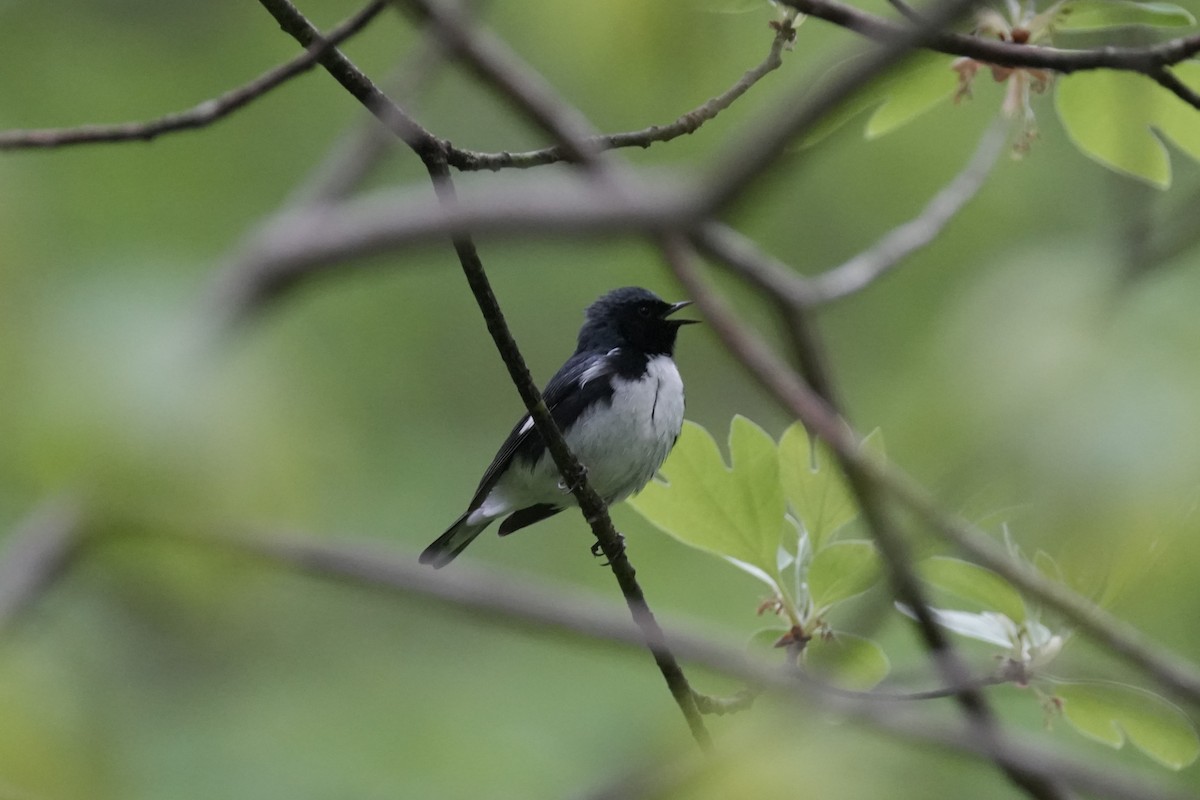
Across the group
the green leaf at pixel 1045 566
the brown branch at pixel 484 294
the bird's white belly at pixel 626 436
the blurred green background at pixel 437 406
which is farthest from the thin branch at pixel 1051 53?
the bird's white belly at pixel 626 436

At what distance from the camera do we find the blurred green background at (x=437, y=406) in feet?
3.93

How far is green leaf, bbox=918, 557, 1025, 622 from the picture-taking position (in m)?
2.09

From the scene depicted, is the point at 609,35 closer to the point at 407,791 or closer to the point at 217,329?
the point at 217,329

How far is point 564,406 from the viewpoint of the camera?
15.5 ft

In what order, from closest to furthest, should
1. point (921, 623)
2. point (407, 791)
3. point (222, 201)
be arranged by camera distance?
point (921, 623)
point (407, 791)
point (222, 201)

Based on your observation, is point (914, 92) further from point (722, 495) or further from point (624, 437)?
point (624, 437)

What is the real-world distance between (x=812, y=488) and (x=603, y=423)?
2264mm

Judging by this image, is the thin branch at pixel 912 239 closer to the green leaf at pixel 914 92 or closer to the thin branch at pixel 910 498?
the green leaf at pixel 914 92

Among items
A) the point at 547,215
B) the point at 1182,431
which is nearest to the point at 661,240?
the point at 547,215

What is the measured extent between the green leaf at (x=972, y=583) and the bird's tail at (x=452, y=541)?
2.91 m

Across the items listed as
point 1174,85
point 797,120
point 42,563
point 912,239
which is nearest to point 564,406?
point 912,239

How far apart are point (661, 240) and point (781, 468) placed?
4.74 feet

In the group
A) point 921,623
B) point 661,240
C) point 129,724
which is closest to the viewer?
point 661,240

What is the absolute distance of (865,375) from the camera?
6340 millimetres
